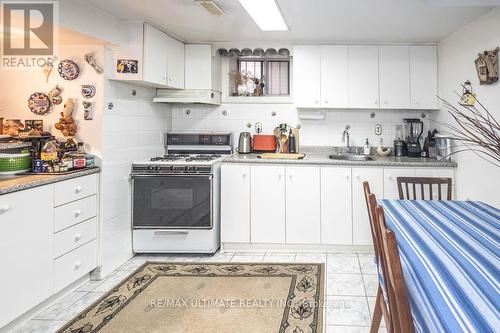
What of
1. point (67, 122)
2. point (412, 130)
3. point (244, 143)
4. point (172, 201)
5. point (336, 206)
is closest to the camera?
point (67, 122)

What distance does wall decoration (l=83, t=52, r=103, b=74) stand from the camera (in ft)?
9.80

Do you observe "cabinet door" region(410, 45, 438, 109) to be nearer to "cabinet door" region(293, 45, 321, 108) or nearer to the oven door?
"cabinet door" region(293, 45, 321, 108)

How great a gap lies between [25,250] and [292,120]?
2962 mm

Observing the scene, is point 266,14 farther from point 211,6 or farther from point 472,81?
point 472,81

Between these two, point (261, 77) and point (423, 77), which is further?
point (261, 77)

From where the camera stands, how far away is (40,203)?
239 centimetres

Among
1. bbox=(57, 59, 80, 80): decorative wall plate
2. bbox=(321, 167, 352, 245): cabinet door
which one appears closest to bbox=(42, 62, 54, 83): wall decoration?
bbox=(57, 59, 80, 80): decorative wall plate

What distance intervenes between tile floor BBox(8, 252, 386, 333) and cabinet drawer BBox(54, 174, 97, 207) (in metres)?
0.73

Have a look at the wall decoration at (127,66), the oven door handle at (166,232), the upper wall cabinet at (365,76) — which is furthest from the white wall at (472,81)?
the wall decoration at (127,66)

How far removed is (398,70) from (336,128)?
893 millimetres

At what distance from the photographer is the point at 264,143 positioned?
13.8ft

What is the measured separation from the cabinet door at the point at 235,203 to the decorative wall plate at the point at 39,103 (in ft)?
5.37

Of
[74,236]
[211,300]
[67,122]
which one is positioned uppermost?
[67,122]

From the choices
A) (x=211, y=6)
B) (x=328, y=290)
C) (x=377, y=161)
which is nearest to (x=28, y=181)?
(x=211, y=6)
